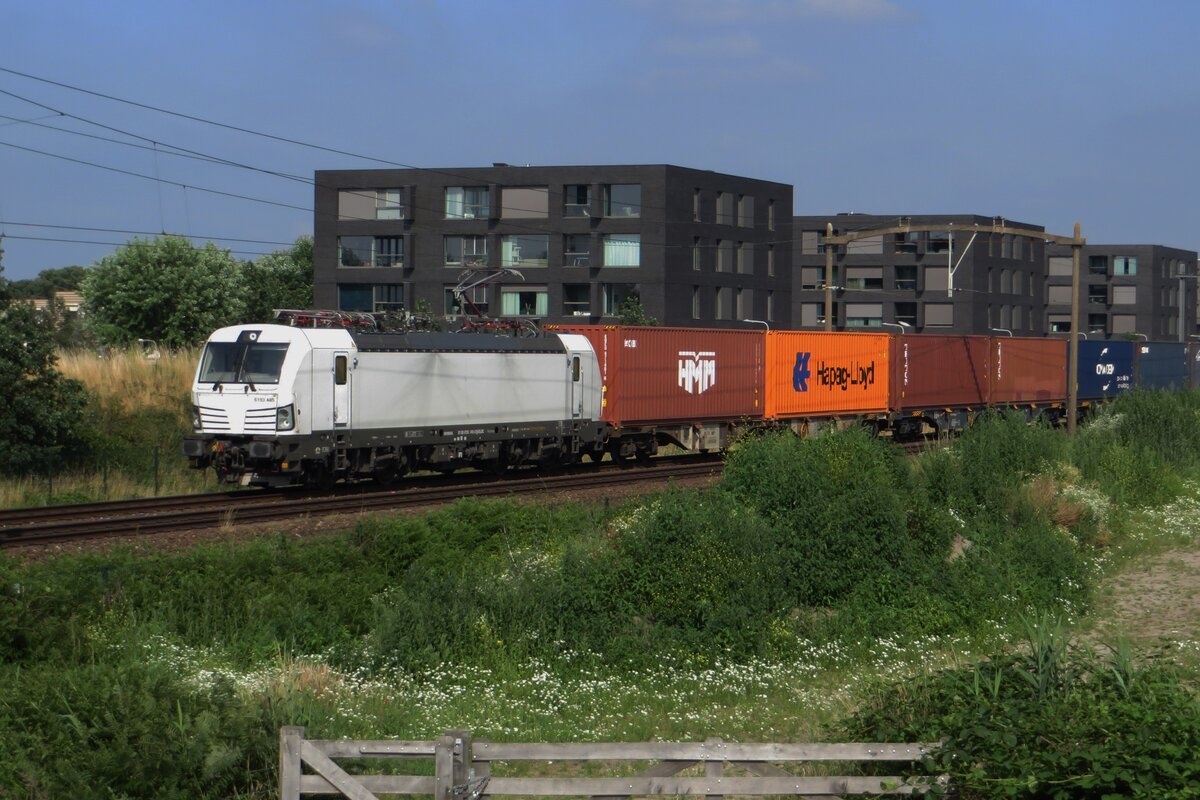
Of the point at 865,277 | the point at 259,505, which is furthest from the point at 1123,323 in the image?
the point at 259,505

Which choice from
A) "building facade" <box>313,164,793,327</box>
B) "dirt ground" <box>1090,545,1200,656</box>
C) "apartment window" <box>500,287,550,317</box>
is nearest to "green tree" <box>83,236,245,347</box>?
"building facade" <box>313,164,793,327</box>

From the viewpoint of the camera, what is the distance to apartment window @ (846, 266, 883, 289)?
324ft

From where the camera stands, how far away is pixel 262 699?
10570 mm

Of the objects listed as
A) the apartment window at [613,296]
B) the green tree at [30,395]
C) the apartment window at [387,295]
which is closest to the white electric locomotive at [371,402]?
the green tree at [30,395]

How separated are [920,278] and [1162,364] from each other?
41465 mm

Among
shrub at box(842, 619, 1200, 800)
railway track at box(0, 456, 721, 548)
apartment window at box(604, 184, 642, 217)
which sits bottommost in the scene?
railway track at box(0, 456, 721, 548)

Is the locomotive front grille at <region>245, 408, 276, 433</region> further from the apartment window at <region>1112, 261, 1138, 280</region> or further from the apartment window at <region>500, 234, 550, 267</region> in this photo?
the apartment window at <region>1112, 261, 1138, 280</region>

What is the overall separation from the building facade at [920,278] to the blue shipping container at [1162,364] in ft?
115

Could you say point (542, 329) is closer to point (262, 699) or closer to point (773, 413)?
point (773, 413)

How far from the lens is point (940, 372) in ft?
135

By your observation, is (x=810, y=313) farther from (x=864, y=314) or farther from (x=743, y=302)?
(x=743, y=302)

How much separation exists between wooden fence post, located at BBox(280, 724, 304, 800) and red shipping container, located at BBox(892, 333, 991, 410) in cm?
3250

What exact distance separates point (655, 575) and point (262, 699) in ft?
21.1

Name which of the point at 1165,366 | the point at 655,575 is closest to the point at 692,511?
the point at 655,575
